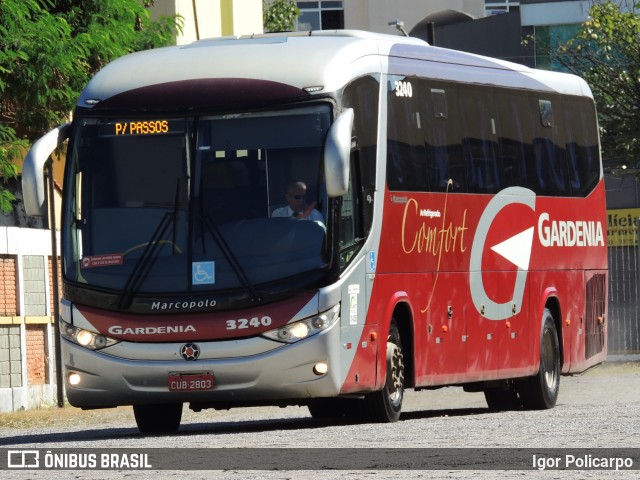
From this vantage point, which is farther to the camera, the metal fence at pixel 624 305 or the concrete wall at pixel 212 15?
the metal fence at pixel 624 305

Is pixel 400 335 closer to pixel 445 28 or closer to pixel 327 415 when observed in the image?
pixel 327 415

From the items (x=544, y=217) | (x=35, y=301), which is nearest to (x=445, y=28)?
(x=35, y=301)

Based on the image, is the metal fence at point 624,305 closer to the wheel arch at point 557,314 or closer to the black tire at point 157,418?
the wheel arch at point 557,314

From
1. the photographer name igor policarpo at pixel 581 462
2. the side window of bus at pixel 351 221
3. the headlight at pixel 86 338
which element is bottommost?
the photographer name igor policarpo at pixel 581 462

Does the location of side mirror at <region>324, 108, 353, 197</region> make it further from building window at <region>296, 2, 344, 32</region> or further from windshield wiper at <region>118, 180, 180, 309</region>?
building window at <region>296, 2, 344, 32</region>

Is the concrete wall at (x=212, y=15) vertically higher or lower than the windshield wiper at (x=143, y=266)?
higher

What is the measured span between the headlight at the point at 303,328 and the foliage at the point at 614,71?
22.9 meters

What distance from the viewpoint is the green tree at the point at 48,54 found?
23312 mm

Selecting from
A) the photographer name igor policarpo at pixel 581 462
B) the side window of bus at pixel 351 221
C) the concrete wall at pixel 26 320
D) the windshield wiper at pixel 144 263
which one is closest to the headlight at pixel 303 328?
the side window of bus at pixel 351 221

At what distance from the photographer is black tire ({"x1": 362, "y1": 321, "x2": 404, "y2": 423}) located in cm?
1772

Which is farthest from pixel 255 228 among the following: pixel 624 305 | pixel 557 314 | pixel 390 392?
pixel 624 305

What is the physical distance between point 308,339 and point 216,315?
2.66 feet

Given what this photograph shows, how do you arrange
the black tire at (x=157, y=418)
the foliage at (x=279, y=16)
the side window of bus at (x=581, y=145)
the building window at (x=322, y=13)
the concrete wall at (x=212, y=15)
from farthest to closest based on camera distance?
the building window at (x=322, y=13) → the foliage at (x=279, y=16) → the concrete wall at (x=212, y=15) → the side window of bus at (x=581, y=145) → the black tire at (x=157, y=418)

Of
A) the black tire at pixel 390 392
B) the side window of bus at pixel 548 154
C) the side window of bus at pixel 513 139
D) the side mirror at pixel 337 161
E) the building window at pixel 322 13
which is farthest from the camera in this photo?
the building window at pixel 322 13
